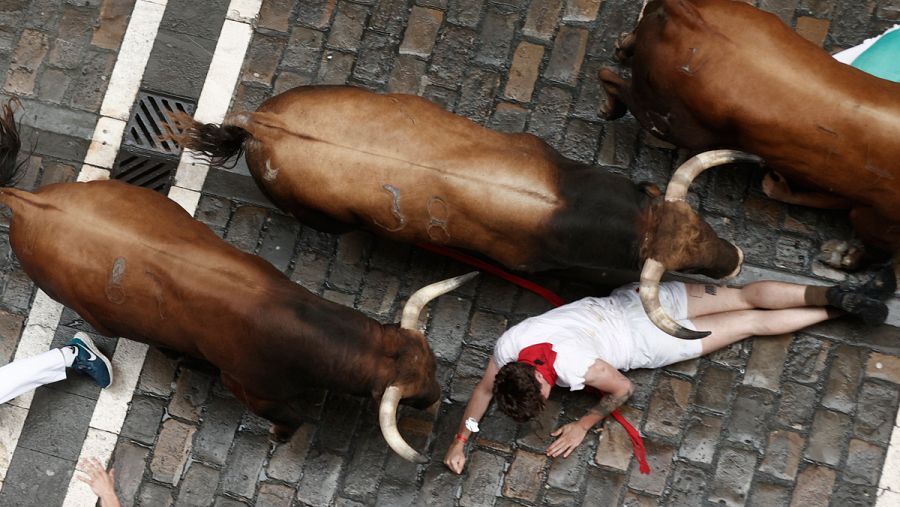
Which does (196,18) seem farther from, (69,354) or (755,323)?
(755,323)

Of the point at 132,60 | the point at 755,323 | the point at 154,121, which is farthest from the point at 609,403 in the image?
the point at 132,60

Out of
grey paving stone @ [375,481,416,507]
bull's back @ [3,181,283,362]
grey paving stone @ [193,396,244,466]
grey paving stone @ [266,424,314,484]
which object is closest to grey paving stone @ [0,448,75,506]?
grey paving stone @ [193,396,244,466]

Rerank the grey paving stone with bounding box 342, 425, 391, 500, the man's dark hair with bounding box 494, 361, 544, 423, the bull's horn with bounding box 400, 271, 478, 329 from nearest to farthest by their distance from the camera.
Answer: the man's dark hair with bounding box 494, 361, 544, 423 → the bull's horn with bounding box 400, 271, 478, 329 → the grey paving stone with bounding box 342, 425, 391, 500

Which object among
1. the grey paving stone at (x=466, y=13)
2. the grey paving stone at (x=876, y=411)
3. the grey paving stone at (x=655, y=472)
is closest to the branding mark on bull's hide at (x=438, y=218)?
the grey paving stone at (x=466, y=13)

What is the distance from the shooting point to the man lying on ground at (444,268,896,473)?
5.98 metres

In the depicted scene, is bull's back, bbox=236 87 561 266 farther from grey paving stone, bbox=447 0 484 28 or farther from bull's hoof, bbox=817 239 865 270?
bull's hoof, bbox=817 239 865 270

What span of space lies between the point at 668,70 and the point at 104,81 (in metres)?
4.15

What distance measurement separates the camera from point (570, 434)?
6258 mm

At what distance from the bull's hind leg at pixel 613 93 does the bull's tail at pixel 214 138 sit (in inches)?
94.4

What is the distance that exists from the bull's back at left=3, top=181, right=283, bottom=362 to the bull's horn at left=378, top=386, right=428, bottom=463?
3.09 ft

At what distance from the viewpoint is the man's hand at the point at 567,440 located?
6.25m

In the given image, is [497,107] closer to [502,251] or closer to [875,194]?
[502,251]

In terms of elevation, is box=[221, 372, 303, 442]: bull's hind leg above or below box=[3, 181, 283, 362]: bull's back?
below

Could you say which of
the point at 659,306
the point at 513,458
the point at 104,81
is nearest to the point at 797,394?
the point at 659,306
